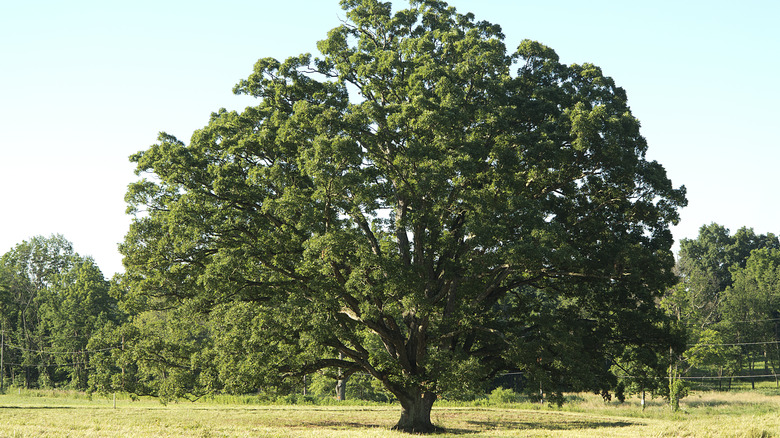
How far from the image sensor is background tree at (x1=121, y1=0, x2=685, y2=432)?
22.5m

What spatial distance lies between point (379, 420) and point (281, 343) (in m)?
9.86

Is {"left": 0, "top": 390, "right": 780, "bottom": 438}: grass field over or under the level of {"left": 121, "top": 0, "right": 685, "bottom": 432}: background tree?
under

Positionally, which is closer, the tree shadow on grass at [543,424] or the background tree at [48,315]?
the tree shadow on grass at [543,424]

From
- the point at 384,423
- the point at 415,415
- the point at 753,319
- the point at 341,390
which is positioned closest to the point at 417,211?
the point at 415,415

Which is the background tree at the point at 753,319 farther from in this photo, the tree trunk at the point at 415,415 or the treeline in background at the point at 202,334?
the tree trunk at the point at 415,415

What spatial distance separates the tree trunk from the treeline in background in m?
1.82

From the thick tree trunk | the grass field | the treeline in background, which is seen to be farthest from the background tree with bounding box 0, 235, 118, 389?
the grass field

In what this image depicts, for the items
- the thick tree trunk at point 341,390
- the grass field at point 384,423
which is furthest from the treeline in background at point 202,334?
the grass field at point 384,423

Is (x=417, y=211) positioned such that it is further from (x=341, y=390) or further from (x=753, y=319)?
(x=753, y=319)

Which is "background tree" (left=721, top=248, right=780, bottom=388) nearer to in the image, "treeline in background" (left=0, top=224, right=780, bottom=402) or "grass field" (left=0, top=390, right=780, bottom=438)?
"treeline in background" (left=0, top=224, right=780, bottom=402)

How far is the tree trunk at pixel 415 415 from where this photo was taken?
26203 mm

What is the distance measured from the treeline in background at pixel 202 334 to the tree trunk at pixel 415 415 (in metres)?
1.82

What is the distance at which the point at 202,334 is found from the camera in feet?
269

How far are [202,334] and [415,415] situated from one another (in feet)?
202
